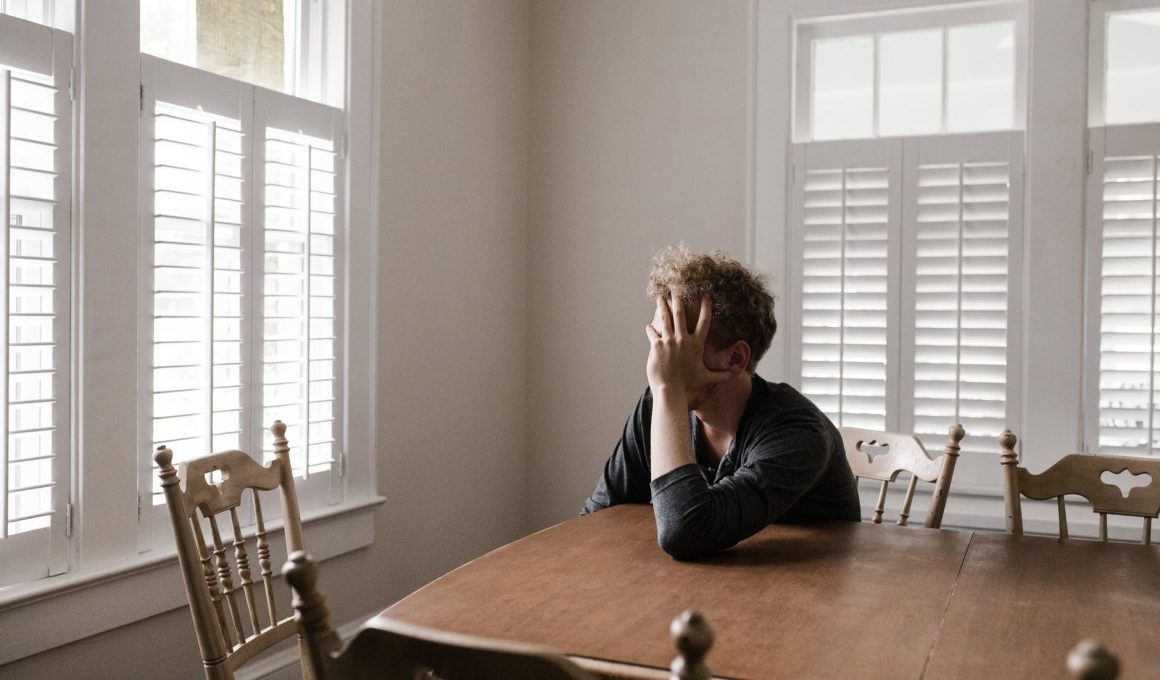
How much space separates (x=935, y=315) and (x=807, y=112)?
0.87 metres

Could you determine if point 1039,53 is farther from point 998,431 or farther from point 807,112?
point 998,431

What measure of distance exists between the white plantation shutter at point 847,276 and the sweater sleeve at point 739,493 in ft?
5.05

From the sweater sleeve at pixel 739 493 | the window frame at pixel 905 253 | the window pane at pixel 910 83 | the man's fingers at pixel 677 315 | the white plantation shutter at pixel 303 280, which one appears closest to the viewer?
the sweater sleeve at pixel 739 493

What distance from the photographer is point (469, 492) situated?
3.37 m

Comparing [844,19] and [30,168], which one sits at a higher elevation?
[844,19]

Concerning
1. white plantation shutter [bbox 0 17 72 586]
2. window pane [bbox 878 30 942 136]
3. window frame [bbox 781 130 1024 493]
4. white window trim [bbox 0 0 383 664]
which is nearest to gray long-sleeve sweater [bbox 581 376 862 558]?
white window trim [bbox 0 0 383 664]

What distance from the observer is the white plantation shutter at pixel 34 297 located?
71.0 inches

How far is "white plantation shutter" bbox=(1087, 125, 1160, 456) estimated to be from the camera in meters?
2.87

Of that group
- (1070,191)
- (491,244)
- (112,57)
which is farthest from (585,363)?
(112,57)

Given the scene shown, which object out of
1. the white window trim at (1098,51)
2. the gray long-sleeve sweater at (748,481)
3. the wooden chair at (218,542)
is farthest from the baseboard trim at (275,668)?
the white window trim at (1098,51)

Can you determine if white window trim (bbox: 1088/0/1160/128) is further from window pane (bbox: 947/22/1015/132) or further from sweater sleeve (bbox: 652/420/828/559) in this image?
sweater sleeve (bbox: 652/420/828/559)

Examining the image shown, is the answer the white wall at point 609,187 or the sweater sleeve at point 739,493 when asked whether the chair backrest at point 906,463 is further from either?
the white wall at point 609,187

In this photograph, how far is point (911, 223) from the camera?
3.14m

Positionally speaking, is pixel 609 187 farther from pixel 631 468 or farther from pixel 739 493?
pixel 739 493
